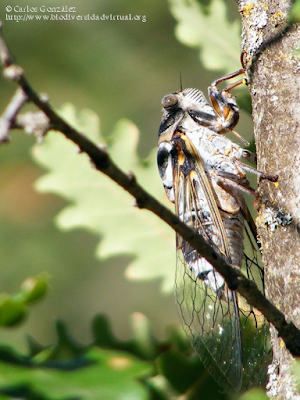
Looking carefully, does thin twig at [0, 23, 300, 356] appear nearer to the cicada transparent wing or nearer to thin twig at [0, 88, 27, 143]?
thin twig at [0, 88, 27, 143]

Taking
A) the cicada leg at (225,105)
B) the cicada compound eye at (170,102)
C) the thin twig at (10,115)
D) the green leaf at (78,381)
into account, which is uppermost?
the cicada compound eye at (170,102)

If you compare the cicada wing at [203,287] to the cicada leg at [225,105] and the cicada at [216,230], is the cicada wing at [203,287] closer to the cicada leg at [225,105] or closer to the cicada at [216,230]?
the cicada at [216,230]

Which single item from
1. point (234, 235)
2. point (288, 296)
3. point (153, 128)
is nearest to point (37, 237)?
point (153, 128)

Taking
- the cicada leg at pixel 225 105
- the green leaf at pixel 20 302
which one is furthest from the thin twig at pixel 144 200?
the cicada leg at pixel 225 105

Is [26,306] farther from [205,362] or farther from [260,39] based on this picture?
[260,39]

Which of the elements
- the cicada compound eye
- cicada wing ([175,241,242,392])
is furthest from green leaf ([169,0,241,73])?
cicada wing ([175,241,242,392])

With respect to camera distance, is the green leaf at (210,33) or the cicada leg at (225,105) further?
the green leaf at (210,33)
